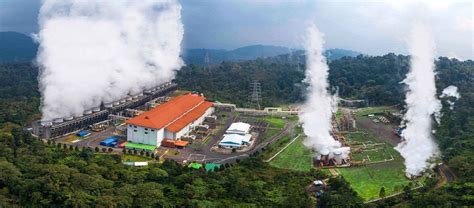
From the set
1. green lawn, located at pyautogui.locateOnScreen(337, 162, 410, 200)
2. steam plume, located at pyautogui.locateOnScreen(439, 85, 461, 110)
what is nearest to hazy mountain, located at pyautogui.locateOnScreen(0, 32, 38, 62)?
steam plume, located at pyautogui.locateOnScreen(439, 85, 461, 110)

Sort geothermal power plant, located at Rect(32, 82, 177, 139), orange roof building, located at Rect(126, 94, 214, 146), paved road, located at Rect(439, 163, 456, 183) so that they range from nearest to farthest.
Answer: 1. paved road, located at Rect(439, 163, 456, 183)
2. orange roof building, located at Rect(126, 94, 214, 146)
3. geothermal power plant, located at Rect(32, 82, 177, 139)

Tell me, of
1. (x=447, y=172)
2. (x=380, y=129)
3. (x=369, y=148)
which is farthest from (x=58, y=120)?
(x=447, y=172)

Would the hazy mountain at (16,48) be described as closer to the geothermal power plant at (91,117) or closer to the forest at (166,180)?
the geothermal power plant at (91,117)

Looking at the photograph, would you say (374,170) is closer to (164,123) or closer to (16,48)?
(164,123)

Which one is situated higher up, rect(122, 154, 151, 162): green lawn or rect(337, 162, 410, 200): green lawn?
rect(122, 154, 151, 162): green lawn

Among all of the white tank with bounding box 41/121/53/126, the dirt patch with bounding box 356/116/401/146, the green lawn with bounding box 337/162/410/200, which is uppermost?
the white tank with bounding box 41/121/53/126

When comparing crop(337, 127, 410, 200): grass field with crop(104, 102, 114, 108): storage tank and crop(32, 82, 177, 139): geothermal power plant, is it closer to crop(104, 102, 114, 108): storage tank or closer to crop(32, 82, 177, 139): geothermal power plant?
crop(32, 82, 177, 139): geothermal power plant

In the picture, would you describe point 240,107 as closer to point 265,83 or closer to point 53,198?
point 265,83
